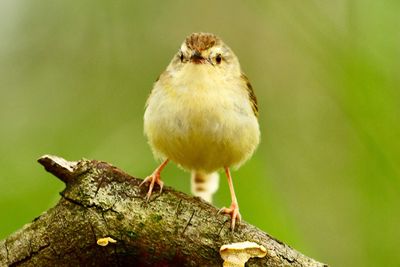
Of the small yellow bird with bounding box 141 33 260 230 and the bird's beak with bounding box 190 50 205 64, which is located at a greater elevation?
the bird's beak with bounding box 190 50 205 64

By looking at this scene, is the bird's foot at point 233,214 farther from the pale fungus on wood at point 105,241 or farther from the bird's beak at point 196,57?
the bird's beak at point 196,57

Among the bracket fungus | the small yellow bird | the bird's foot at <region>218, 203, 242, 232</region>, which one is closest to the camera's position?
the bracket fungus

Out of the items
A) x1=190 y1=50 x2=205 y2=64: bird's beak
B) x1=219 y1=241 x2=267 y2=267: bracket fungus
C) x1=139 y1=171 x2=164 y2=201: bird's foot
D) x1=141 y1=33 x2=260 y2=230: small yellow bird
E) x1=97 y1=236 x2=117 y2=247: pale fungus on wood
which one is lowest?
x1=97 y1=236 x2=117 y2=247: pale fungus on wood

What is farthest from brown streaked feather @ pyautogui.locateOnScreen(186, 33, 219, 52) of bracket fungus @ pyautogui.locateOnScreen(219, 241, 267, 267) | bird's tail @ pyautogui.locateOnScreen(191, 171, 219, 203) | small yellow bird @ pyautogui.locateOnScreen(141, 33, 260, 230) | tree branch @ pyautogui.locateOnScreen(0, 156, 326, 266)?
bracket fungus @ pyautogui.locateOnScreen(219, 241, 267, 267)

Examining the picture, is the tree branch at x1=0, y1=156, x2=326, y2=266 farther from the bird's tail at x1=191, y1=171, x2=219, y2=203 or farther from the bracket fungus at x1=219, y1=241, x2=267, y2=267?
the bird's tail at x1=191, y1=171, x2=219, y2=203

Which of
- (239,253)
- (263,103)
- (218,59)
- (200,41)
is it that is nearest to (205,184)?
(218,59)

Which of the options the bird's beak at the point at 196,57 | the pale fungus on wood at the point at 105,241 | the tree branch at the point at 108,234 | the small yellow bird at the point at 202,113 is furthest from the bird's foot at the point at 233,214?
the bird's beak at the point at 196,57

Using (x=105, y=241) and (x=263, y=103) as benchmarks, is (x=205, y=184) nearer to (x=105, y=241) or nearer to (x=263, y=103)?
(x=263, y=103)
